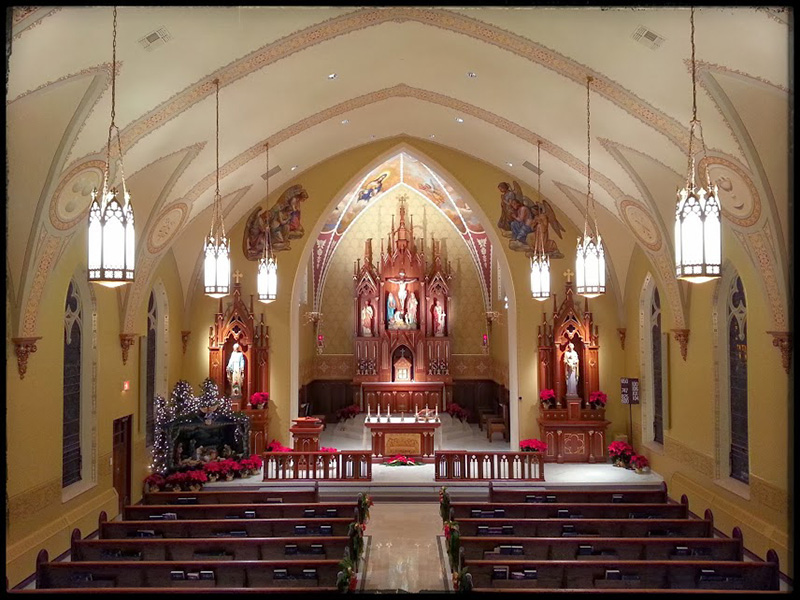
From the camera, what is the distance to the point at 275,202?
67.7 feet

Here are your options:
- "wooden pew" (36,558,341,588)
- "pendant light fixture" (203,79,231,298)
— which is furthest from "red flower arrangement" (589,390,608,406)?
"wooden pew" (36,558,341,588)

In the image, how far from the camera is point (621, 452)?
1894cm

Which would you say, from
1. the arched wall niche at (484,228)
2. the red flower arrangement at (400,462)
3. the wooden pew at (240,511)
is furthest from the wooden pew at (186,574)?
the arched wall niche at (484,228)

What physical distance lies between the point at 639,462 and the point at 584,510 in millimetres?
6310

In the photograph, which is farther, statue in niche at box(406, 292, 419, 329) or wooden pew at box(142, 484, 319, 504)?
statue in niche at box(406, 292, 419, 329)

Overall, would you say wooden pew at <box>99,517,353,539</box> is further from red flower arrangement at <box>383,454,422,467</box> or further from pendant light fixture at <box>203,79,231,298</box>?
red flower arrangement at <box>383,454,422,467</box>

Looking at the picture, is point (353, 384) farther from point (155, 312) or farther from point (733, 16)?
point (733, 16)

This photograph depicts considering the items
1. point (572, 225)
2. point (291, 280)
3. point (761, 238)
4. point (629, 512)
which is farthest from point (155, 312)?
point (761, 238)

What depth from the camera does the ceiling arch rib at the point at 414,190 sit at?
2445cm

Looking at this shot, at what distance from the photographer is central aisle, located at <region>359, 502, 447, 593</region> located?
11664 millimetres

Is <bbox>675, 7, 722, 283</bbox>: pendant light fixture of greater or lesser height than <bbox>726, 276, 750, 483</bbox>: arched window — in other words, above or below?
above

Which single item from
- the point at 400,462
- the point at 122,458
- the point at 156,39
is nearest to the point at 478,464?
the point at 400,462

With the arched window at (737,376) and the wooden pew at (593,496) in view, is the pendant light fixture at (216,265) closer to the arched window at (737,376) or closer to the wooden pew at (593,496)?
the wooden pew at (593,496)

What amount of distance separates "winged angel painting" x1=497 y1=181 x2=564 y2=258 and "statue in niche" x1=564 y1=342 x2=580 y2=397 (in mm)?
2812
